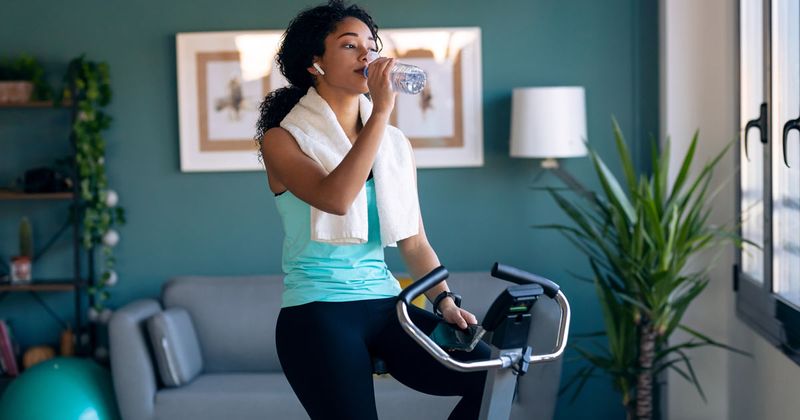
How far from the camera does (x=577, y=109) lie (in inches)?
163

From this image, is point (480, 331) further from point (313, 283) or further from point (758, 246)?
point (758, 246)

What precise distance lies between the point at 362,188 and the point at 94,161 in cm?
266

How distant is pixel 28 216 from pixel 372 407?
315 cm

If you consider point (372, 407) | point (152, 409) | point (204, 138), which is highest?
point (204, 138)

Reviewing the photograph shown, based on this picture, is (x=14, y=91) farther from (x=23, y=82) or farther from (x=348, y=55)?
(x=348, y=55)

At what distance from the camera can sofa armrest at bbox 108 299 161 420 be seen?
153 inches

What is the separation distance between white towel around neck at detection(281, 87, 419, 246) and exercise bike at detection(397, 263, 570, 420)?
303mm

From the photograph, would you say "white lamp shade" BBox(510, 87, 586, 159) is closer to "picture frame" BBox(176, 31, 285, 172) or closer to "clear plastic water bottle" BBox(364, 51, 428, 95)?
"picture frame" BBox(176, 31, 285, 172)

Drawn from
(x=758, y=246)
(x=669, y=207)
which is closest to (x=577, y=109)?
(x=669, y=207)

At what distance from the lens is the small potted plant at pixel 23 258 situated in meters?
4.46

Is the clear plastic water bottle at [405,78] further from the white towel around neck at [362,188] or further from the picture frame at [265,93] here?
the picture frame at [265,93]

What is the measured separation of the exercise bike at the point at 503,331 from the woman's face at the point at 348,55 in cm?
53

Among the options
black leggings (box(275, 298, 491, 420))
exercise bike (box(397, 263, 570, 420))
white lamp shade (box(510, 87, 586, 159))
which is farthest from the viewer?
white lamp shade (box(510, 87, 586, 159))

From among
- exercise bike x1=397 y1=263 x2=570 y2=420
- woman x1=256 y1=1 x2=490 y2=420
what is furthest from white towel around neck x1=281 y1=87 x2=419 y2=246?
exercise bike x1=397 y1=263 x2=570 y2=420
